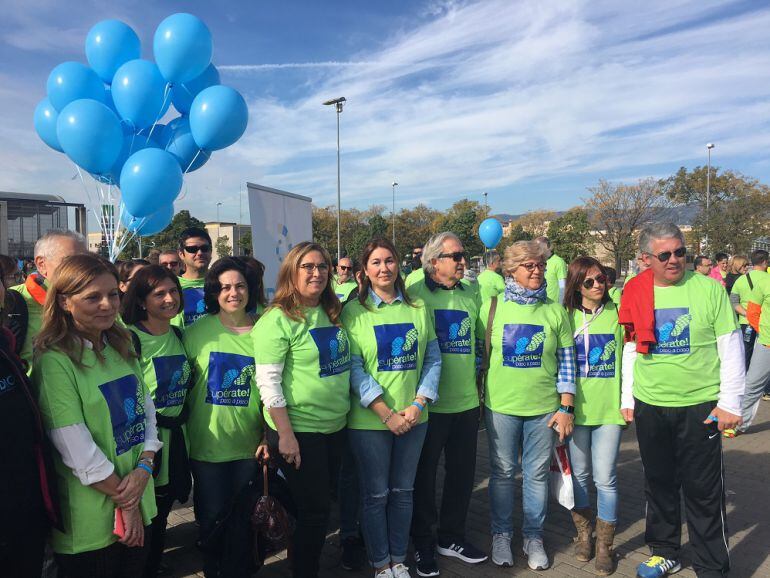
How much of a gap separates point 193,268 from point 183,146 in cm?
430

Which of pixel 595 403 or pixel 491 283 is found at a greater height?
pixel 491 283

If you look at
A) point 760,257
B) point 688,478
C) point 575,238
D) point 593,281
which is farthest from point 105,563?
point 575,238

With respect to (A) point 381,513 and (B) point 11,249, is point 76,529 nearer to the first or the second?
(A) point 381,513

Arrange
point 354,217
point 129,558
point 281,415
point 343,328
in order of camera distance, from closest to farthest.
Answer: point 129,558 → point 281,415 → point 343,328 → point 354,217

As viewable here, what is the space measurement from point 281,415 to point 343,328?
1.94 feet

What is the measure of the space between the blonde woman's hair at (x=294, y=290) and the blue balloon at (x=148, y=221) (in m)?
5.16

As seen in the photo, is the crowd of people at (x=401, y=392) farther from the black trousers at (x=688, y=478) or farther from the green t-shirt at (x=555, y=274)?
the green t-shirt at (x=555, y=274)

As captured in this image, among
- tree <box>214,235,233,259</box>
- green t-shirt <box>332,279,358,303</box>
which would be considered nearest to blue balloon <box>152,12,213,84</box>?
green t-shirt <box>332,279,358,303</box>

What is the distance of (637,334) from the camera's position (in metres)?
3.29

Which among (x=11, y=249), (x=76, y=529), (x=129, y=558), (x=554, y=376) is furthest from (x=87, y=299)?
(x=11, y=249)

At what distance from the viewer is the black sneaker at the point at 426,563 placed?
131 inches

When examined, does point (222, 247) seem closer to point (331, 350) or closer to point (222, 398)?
point (222, 398)

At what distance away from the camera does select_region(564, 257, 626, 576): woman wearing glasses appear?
11.2ft

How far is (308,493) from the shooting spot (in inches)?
114
